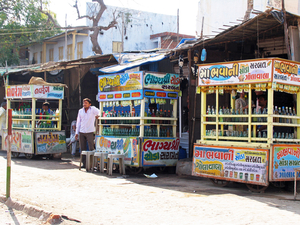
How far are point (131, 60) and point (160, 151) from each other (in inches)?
139

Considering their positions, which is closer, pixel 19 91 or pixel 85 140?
pixel 85 140

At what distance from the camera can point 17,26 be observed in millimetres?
27297

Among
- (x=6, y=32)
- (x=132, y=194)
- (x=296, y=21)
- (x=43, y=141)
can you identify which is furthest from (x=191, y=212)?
(x=6, y=32)

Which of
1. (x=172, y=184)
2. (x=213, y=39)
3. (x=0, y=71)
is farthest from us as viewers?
(x=0, y=71)

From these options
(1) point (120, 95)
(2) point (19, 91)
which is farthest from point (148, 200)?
(2) point (19, 91)

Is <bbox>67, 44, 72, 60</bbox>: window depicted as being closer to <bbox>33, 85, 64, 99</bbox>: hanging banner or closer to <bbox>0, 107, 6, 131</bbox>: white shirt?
<bbox>0, 107, 6, 131</bbox>: white shirt

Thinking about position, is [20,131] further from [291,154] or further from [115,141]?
[291,154]

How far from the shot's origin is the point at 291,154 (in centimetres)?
744

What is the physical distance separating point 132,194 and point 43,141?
21.2 feet

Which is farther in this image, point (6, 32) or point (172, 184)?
point (6, 32)

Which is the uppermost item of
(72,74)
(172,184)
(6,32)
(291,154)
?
(6,32)

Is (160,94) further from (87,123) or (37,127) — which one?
(37,127)

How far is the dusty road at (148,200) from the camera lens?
17.4ft

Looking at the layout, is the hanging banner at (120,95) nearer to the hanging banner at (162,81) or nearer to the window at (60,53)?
the hanging banner at (162,81)
